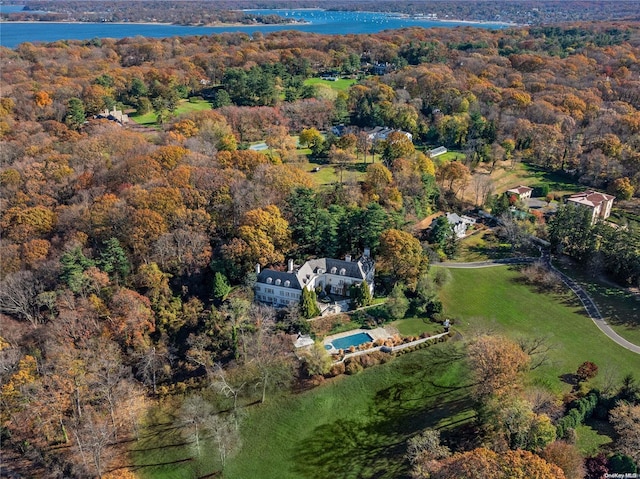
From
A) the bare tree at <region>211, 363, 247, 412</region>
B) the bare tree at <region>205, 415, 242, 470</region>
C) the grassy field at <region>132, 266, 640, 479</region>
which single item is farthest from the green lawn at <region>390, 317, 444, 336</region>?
the bare tree at <region>205, 415, 242, 470</region>

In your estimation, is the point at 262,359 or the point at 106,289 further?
the point at 106,289

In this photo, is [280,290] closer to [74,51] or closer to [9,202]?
[9,202]

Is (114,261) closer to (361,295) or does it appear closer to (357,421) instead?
(361,295)

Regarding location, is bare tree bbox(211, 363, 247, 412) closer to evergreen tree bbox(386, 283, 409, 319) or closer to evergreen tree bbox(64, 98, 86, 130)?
evergreen tree bbox(386, 283, 409, 319)

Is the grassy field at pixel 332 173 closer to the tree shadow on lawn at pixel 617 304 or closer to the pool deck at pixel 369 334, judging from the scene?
the pool deck at pixel 369 334

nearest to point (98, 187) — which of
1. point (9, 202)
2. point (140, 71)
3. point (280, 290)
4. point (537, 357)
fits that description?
point (9, 202)

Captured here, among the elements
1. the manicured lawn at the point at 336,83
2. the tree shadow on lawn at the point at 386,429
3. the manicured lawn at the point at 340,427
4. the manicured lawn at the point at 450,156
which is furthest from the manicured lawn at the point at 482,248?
the manicured lawn at the point at 336,83

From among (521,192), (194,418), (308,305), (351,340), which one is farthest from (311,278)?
(521,192)
